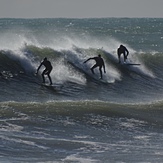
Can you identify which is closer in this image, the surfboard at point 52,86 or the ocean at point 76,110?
the ocean at point 76,110

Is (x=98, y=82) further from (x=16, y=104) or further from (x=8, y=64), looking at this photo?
(x=16, y=104)

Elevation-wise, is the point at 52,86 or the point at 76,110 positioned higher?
the point at 52,86

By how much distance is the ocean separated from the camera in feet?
44.2

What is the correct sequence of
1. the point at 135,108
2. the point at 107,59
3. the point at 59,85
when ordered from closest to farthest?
the point at 135,108, the point at 59,85, the point at 107,59

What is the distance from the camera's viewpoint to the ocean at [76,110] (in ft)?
44.2

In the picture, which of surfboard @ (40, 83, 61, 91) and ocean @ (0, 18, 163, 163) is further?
surfboard @ (40, 83, 61, 91)

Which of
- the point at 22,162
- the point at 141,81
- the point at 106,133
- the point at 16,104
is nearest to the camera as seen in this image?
the point at 22,162

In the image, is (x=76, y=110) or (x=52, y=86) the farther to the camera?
(x=52, y=86)

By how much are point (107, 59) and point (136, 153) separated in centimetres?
1569

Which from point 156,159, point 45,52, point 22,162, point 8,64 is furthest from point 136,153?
point 45,52

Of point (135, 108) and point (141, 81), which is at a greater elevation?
point (141, 81)

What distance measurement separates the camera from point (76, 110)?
1781 centimetres

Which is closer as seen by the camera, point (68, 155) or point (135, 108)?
point (68, 155)

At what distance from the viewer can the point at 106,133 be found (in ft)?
51.3
